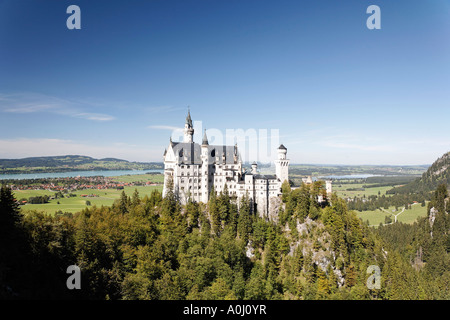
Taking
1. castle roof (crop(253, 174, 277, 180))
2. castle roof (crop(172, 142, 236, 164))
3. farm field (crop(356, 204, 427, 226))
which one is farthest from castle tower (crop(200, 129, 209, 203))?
farm field (crop(356, 204, 427, 226))

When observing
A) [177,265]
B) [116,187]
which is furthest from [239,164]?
[116,187]

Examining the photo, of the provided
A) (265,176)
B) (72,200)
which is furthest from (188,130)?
(72,200)

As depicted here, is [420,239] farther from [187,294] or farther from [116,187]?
[116,187]

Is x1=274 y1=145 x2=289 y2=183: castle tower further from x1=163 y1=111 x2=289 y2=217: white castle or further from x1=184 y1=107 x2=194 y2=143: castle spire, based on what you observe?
x1=184 y1=107 x2=194 y2=143: castle spire

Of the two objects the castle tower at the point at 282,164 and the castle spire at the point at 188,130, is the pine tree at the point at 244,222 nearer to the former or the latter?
the castle tower at the point at 282,164

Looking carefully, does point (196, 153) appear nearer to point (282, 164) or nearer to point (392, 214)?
point (282, 164)
